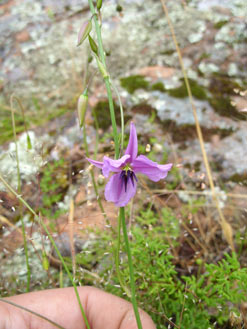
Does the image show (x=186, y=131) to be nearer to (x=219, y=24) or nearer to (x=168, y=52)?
(x=168, y=52)

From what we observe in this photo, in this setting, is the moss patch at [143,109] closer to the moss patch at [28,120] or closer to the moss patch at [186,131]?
the moss patch at [186,131]

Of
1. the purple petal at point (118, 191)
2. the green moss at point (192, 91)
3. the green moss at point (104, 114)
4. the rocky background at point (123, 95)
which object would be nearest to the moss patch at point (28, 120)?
the rocky background at point (123, 95)

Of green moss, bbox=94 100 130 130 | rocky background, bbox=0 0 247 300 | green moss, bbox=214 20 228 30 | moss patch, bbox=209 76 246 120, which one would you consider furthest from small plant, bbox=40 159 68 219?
green moss, bbox=214 20 228 30

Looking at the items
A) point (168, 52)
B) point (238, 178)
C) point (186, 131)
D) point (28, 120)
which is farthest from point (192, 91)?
point (28, 120)

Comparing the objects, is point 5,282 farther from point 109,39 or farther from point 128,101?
point 109,39

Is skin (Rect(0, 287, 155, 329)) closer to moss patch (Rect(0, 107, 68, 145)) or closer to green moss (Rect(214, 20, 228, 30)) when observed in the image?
moss patch (Rect(0, 107, 68, 145))

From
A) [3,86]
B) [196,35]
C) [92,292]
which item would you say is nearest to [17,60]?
[3,86]
